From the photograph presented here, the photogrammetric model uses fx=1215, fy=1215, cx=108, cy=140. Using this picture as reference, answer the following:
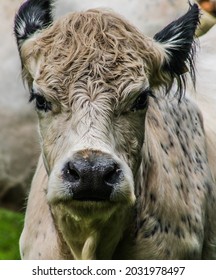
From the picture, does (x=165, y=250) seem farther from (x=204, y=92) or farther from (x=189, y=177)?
(x=204, y=92)

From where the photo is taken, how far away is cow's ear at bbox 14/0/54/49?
8.66 meters

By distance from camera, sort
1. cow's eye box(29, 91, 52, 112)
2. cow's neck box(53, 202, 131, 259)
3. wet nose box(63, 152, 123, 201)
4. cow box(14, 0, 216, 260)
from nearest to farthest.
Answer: wet nose box(63, 152, 123, 201) → cow box(14, 0, 216, 260) → cow's eye box(29, 91, 52, 112) → cow's neck box(53, 202, 131, 259)

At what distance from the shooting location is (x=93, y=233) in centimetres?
833

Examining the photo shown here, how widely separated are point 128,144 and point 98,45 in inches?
27.8

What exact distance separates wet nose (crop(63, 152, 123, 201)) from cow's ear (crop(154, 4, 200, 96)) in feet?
4.32

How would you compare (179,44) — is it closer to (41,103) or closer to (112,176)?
(41,103)

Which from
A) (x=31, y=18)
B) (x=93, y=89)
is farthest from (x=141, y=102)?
(x=31, y=18)

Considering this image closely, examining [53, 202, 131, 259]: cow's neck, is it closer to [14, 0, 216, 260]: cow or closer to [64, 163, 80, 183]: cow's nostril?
[14, 0, 216, 260]: cow

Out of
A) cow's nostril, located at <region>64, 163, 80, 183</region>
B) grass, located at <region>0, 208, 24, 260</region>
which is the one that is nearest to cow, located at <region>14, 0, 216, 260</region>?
cow's nostril, located at <region>64, 163, 80, 183</region>

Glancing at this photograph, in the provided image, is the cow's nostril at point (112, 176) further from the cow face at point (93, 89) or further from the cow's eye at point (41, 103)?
the cow's eye at point (41, 103)

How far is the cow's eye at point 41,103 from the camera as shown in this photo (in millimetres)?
8055

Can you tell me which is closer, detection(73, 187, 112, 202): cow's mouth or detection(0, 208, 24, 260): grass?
detection(73, 187, 112, 202): cow's mouth

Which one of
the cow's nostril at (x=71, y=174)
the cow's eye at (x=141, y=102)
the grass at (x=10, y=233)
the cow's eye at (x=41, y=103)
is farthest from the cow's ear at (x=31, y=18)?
the grass at (x=10, y=233)

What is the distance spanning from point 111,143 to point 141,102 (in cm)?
50
